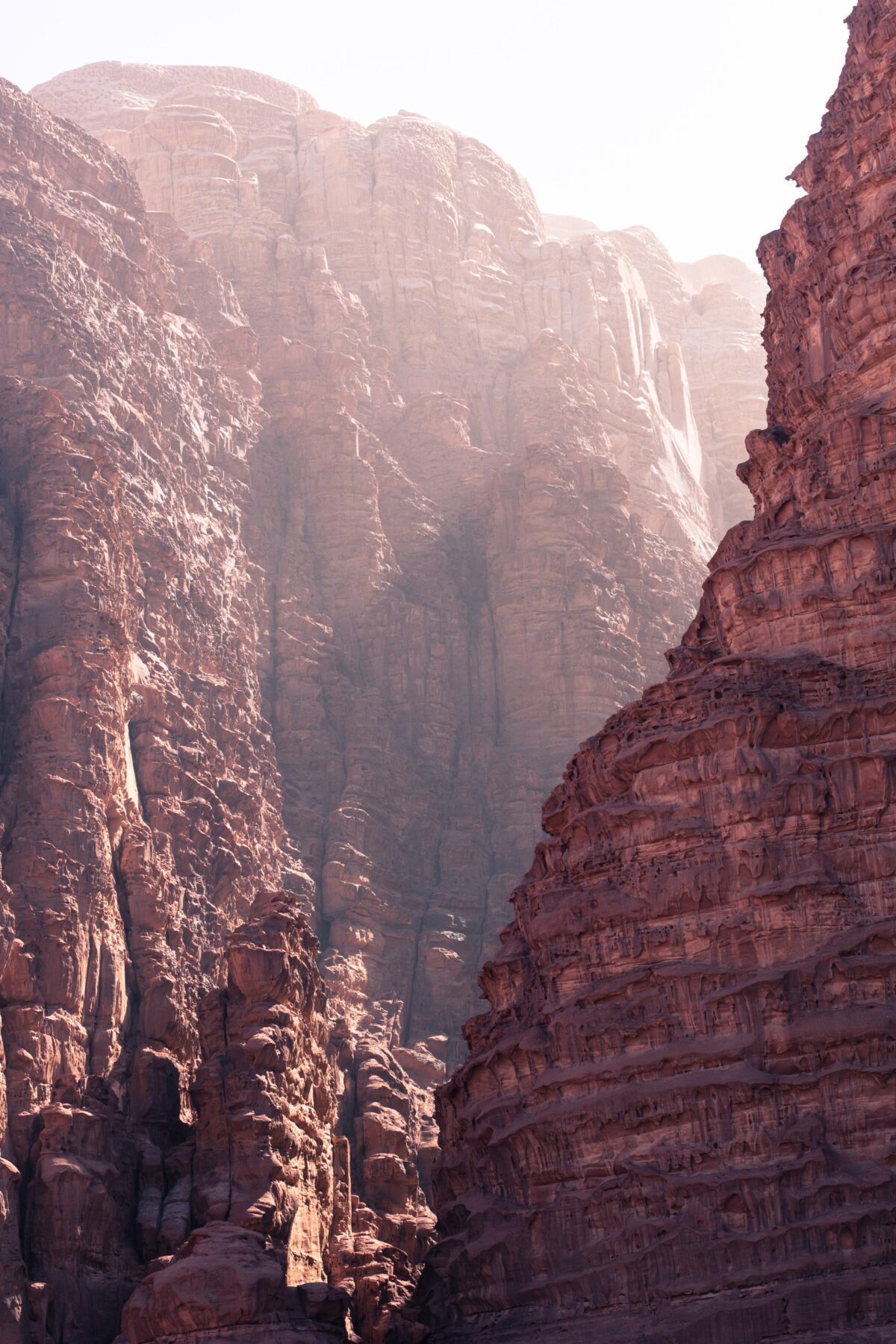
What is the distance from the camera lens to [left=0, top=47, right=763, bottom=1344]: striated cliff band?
211 ft

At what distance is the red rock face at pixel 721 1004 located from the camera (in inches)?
1994

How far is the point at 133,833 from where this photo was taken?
8044cm

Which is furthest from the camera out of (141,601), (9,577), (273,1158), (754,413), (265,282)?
(754,413)

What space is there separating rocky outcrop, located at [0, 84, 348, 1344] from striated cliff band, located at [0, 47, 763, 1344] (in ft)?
0.62

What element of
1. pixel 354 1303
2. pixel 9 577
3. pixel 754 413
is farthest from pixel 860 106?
pixel 754 413

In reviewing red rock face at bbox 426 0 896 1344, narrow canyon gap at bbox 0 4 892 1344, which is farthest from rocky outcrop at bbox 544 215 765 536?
red rock face at bbox 426 0 896 1344

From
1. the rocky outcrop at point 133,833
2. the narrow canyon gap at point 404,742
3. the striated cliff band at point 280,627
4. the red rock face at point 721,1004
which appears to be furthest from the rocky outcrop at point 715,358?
the red rock face at point 721,1004

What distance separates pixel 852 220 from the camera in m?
69.4

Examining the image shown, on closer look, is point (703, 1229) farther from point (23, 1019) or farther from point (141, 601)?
point (141, 601)

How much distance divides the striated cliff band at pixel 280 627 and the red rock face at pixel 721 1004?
6.74 m

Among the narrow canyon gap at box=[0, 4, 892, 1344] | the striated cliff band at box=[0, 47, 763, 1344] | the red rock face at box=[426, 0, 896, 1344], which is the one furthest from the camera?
the striated cliff band at box=[0, 47, 763, 1344]

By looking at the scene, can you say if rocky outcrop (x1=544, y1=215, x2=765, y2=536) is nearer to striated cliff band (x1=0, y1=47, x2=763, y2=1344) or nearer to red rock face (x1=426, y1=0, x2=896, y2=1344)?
striated cliff band (x1=0, y1=47, x2=763, y2=1344)

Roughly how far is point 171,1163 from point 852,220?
124 feet

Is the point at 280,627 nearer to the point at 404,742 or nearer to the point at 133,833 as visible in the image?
the point at 404,742
